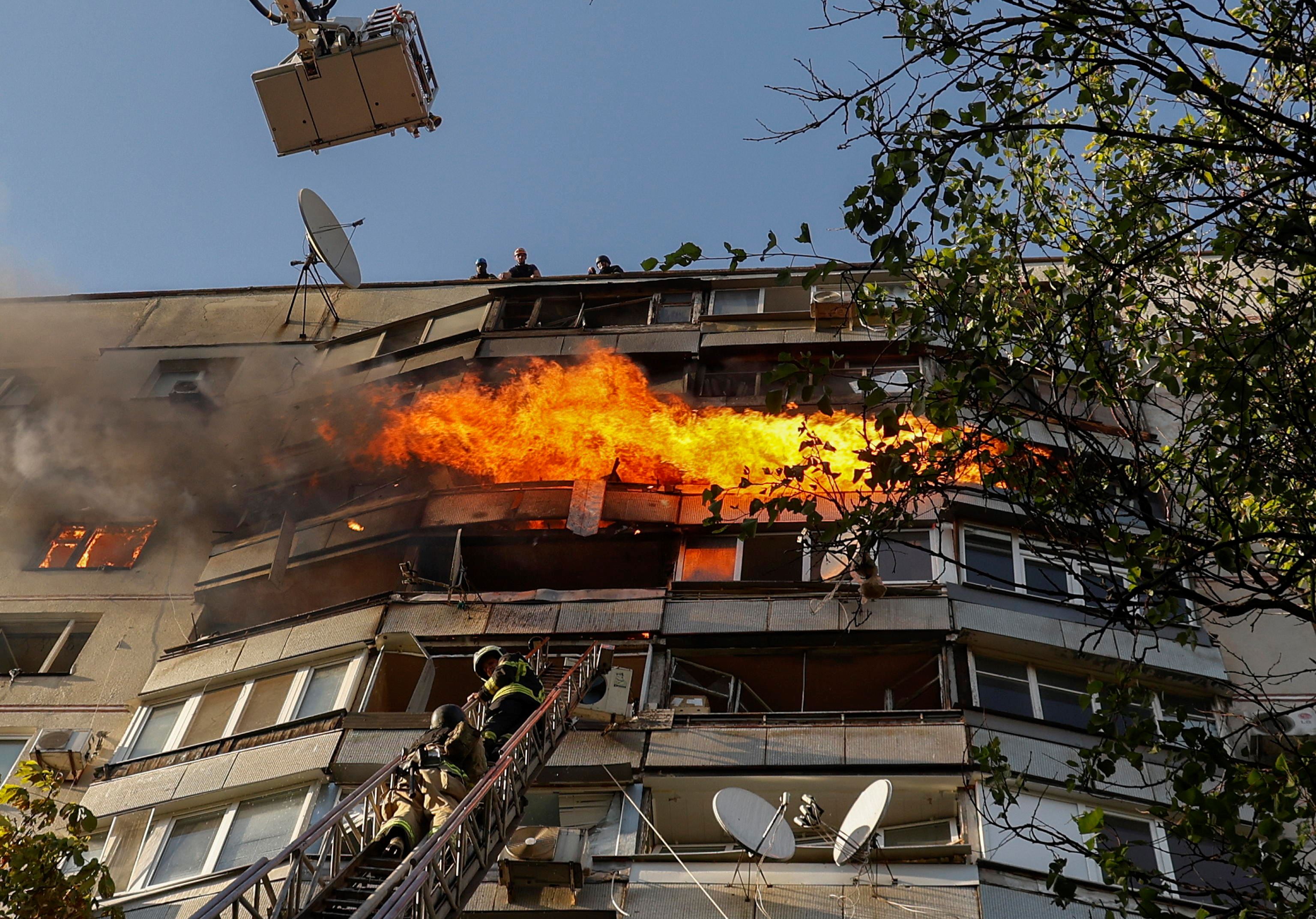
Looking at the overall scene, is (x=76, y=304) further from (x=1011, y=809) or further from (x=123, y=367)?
(x=1011, y=809)

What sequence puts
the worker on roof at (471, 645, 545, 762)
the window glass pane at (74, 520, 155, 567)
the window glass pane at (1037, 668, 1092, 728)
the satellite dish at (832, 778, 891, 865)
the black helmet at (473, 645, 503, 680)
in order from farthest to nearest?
the window glass pane at (74, 520, 155, 567) < the window glass pane at (1037, 668, 1092, 728) < the black helmet at (473, 645, 503, 680) < the satellite dish at (832, 778, 891, 865) < the worker on roof at (471, 645, 545, 762)

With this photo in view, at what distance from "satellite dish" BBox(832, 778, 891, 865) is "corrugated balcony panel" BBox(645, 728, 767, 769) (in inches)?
91.2

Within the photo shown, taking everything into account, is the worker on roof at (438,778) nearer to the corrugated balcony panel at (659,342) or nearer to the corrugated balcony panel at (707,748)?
the corrugated balcony panel at (707,748)

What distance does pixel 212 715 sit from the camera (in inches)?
790

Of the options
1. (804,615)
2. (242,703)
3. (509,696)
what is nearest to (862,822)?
(509,696)

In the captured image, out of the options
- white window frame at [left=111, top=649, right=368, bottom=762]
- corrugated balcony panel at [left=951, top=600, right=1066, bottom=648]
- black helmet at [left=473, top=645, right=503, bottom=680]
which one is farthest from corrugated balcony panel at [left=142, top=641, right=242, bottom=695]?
corrugated balcony panel at [left=951, top=600, right=1066, bottom=648]

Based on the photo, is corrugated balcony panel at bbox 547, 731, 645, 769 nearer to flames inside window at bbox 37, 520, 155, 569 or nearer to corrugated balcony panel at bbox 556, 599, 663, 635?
corrugated balcony panel at bbox 556, 599, 663, 635

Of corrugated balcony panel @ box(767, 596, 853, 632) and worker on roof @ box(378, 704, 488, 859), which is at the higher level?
corrugated balcony panel @ box(767, 596, 853, 632)

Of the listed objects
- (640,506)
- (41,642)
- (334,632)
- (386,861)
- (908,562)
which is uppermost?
(640,506)

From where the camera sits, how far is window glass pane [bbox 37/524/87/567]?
1009 inches

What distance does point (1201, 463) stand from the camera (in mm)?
10734

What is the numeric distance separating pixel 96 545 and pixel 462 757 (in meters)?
17.2

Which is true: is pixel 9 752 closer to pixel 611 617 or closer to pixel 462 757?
pixel 611 617

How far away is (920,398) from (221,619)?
17.5m
